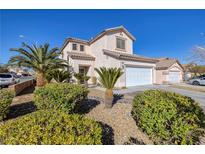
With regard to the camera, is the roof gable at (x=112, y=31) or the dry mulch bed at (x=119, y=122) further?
the roof gable at (x=112, y=31)

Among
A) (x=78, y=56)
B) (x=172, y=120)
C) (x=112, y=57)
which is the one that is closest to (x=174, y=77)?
(x=112, y=57)

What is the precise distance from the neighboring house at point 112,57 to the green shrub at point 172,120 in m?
10.9

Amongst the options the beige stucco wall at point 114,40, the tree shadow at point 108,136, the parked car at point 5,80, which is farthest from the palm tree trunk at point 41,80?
the beige stucco wall at point 114,40

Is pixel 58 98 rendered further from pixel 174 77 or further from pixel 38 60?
pixel 174 77

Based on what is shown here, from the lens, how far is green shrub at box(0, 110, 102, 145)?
2.52m

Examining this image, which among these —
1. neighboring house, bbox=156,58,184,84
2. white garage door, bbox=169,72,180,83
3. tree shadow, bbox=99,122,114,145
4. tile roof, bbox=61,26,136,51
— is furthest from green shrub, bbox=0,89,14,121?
white garage door, bbox=169,72,180,83

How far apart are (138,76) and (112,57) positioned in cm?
432

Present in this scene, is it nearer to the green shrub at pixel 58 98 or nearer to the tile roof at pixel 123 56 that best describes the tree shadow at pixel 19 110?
the green shrub at pixel 58 98

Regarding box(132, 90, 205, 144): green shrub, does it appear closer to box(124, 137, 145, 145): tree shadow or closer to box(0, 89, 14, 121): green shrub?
box(124, 137, 145, 145): tree shadow

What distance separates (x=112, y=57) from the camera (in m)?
16.0

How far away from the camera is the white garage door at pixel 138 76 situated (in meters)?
16.4
